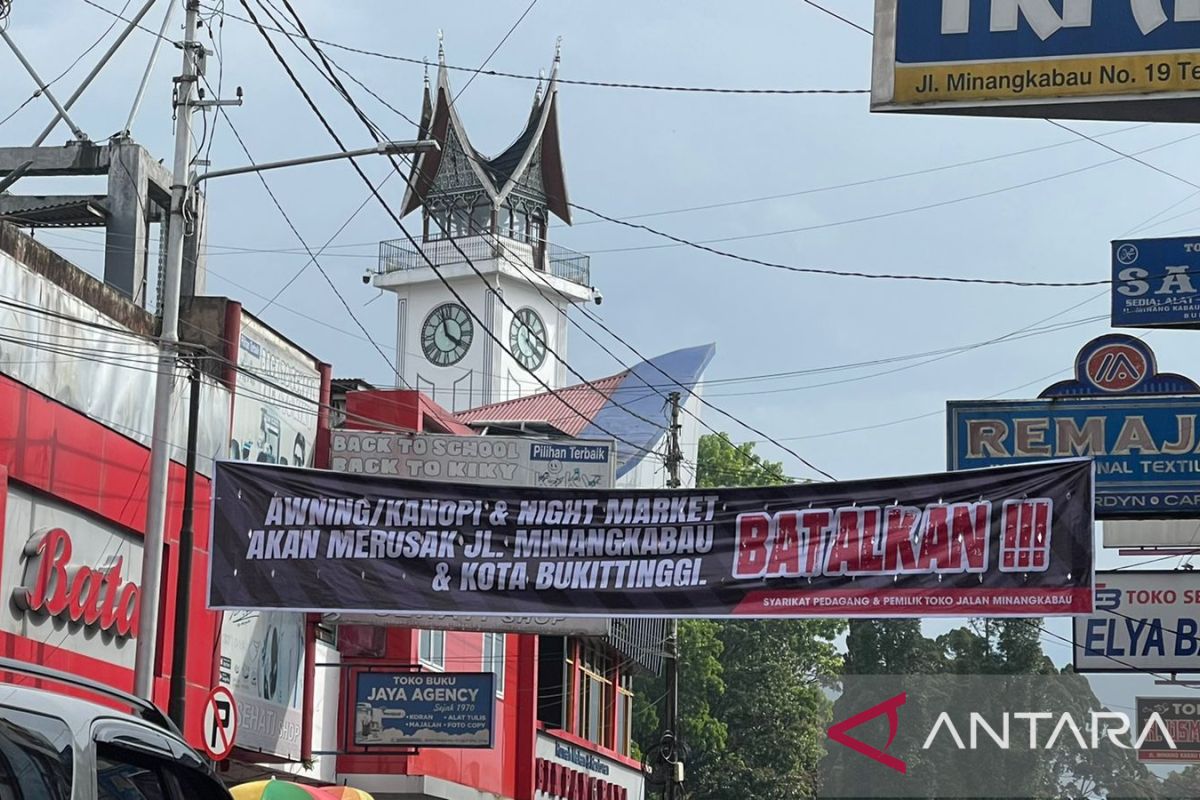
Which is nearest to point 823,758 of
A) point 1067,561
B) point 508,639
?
point 508,639

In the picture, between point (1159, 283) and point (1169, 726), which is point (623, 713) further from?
point (1159, 283)

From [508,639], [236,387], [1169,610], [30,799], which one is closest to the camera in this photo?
[30,799]

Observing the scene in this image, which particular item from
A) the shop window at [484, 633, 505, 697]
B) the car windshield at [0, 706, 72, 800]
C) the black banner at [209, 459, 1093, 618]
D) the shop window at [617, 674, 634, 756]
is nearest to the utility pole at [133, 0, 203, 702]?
the black banner at [209, 459, 1093, 618]

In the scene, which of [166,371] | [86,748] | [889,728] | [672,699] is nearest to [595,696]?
[672,699]

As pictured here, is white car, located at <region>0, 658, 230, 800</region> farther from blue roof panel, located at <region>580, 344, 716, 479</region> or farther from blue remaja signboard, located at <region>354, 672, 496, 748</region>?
blue roof panel, located at <region>580, 344, 716, 479</region>

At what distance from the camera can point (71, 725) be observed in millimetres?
5512

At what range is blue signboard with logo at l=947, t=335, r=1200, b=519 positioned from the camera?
17.6 metres

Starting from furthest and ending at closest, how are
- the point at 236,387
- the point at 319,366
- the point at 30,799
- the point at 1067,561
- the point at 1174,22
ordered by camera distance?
the point at 319,366 → the point at 236,387 → the point at 1067,561 → the point at 1174,22 → the point at 30,799

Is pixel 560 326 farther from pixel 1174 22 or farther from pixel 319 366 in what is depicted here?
pixel 1174 22

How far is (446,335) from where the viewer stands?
83.8 m

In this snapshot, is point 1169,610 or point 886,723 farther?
point 886,723

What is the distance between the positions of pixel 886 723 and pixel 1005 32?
245ft

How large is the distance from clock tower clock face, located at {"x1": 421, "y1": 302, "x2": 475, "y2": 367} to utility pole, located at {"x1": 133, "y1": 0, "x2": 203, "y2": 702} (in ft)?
204

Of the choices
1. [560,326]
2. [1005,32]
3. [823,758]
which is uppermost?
[560,326]
